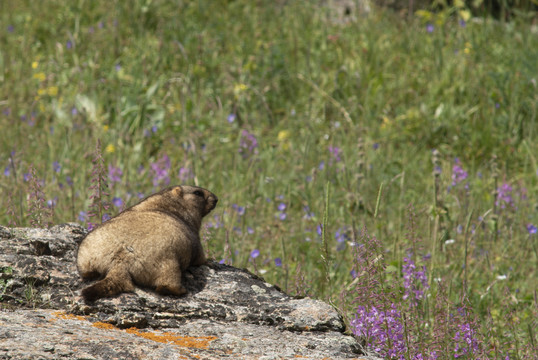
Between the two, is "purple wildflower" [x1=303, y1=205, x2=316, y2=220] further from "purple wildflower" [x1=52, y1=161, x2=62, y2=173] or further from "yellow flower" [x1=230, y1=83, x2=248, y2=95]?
"yellow flower" [x1=230, y1=83, x2=248, y2=95]

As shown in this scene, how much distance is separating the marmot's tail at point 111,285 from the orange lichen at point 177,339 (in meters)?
0.23

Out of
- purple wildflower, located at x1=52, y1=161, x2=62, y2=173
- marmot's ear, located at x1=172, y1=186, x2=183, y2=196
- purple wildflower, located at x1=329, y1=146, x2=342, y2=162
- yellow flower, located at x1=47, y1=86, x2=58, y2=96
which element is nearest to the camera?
marmot's ear, located at x1=172, y1=186, x2=183, y2=196

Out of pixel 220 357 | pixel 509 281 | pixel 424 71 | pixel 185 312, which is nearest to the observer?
pixel 220 357

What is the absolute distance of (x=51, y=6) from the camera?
9.41 meters

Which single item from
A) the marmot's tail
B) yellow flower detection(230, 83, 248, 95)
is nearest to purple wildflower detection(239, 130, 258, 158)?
yellow flower detection(230, 83, 248, 95)

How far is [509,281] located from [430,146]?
9.38 feet

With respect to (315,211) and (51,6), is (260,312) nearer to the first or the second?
(315,211)

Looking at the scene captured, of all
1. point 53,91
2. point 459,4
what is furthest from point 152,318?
point 459,4

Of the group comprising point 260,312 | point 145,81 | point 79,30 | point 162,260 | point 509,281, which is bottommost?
point 509,281

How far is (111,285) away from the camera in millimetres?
2678

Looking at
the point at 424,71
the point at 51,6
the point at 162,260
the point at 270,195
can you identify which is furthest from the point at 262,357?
the point at 51,6

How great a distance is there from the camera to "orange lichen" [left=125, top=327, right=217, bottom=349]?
2379mm

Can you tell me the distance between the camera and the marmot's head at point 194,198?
12.3 ft

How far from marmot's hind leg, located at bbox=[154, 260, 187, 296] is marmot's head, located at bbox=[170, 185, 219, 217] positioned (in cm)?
96
